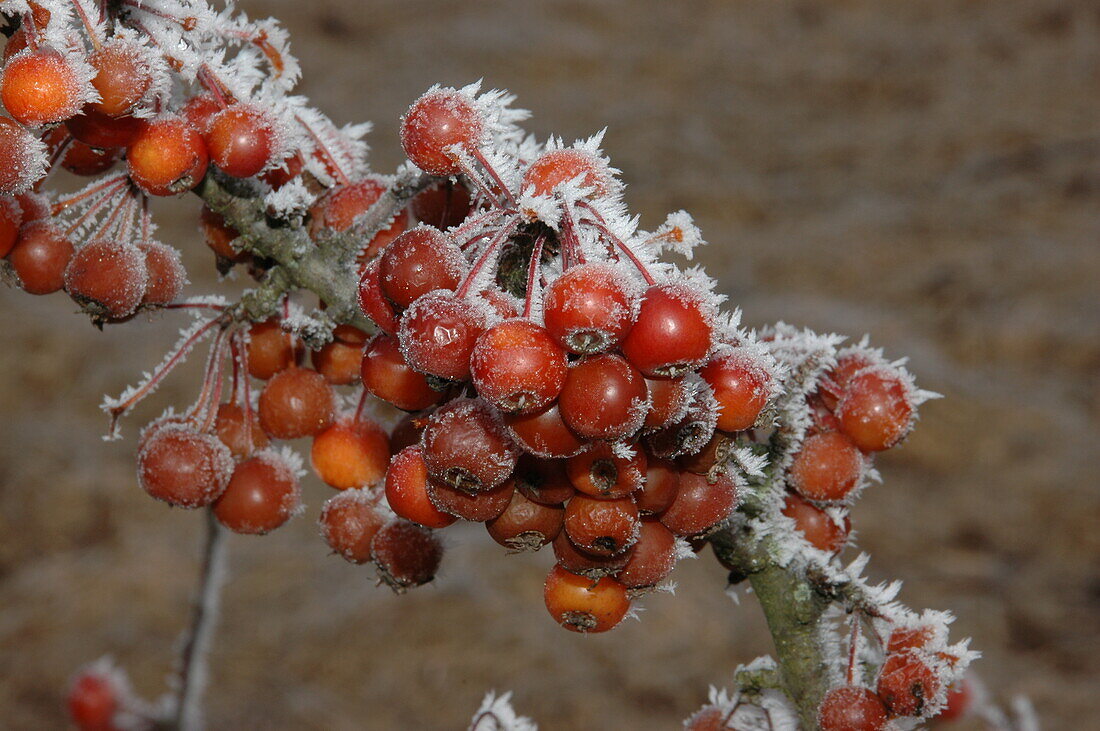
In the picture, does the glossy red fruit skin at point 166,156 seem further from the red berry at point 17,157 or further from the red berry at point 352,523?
the red berry at point 352,523

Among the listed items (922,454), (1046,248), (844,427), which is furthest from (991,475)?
(844,427)

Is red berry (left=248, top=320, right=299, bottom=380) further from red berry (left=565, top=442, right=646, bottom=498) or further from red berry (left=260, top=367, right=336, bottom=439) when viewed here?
red berry (left=565, top=442, right=646, bottom=498)

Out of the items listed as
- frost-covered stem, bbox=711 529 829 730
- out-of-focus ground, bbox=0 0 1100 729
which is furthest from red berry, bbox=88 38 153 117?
out-of-focus ground, bbox=0 0 1100 729

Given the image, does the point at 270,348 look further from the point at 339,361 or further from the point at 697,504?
the point at 697,504

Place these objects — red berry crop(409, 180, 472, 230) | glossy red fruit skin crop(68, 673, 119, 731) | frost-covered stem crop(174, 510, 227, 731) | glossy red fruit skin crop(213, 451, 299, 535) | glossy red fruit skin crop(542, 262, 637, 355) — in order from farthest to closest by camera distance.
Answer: glossy red fruit skin crop(68, 673, 119, 731), frost-covered stem crop(174, 510, 227, 731), glossy red fruit skin crop(213, 451, 299, 535), red berry crop(409, 180, 472, 230), glossy red fruit skin crop(542, 262, 637, 355)

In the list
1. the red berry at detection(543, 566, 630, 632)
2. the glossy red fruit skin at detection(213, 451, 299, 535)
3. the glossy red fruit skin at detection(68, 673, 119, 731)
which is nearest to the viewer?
the red berry at detection(543, 566, 630, 632)

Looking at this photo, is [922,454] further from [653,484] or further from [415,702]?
[653,484]

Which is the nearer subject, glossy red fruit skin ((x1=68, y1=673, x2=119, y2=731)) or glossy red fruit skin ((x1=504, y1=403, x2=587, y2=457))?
glossy red fruit skin ((x1=504, y1=403, x2=587, y2=457))

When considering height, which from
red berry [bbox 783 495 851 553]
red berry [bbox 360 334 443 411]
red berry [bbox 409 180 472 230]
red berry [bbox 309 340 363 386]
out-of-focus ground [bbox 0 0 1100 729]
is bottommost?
red berry [bbox 360 334 443 411]
